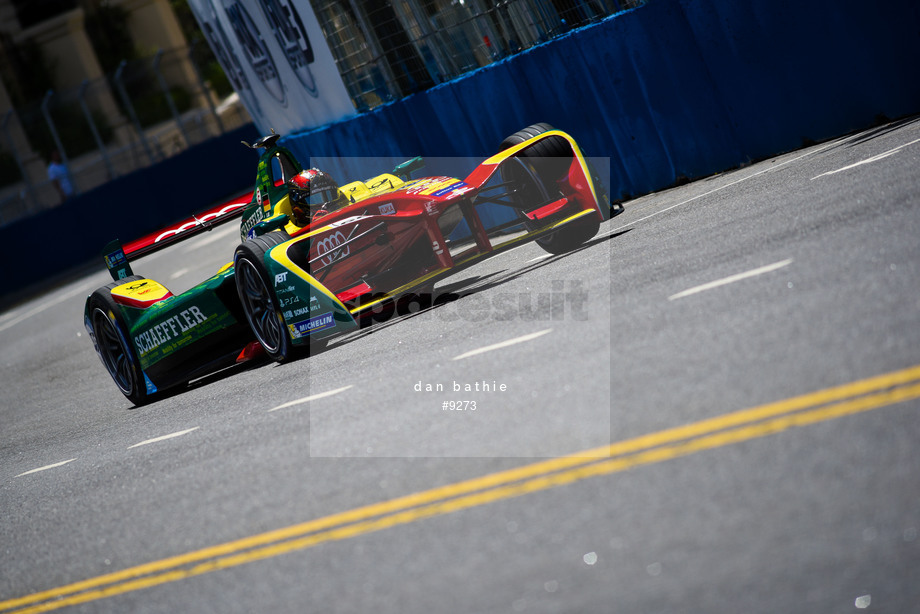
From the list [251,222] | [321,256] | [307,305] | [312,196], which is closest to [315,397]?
A: [307,305]

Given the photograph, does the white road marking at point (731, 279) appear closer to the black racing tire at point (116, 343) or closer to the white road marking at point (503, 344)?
the white road marking at point (503, 344)

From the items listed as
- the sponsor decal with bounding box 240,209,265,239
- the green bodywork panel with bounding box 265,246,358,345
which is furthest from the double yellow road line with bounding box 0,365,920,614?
the sponsor decal with bounding box 240,209,265,239

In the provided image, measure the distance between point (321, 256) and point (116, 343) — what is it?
272cm

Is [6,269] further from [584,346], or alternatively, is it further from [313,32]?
[584,346]

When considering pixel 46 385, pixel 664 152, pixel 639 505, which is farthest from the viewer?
pixel 46 385

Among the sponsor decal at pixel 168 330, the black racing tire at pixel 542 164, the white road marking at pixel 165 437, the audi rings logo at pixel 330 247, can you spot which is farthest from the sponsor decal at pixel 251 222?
the white road marking at pixel 165 437

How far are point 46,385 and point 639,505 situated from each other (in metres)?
10.3

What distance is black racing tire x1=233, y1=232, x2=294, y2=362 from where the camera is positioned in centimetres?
809

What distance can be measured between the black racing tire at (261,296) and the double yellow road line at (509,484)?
11.0 ft

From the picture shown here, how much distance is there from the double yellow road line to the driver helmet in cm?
436

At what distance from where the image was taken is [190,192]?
88.3 ft

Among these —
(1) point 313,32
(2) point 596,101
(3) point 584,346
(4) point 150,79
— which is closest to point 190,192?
(4) point 150,79

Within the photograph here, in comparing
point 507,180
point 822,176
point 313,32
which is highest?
point 313,32

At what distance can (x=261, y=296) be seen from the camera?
838 centimetres
